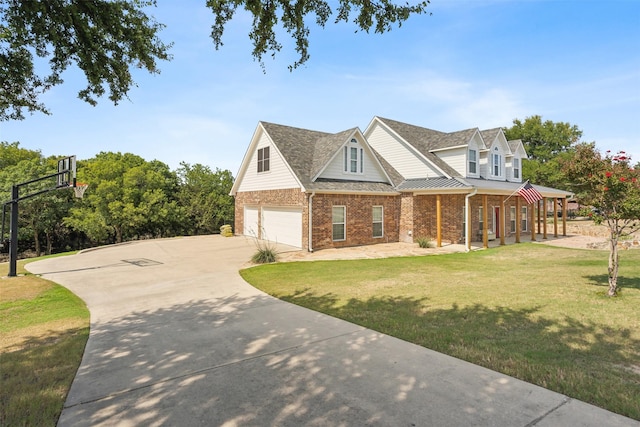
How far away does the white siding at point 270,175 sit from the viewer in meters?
19.0

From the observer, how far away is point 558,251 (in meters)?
16.4

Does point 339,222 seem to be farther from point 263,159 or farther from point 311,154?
point 263,159

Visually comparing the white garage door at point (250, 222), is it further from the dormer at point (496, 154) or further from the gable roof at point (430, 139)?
the dormer at point (496, 154)

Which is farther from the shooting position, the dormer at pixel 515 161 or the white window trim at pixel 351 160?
the dormer at pixel 515 161

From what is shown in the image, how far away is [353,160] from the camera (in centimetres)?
1978

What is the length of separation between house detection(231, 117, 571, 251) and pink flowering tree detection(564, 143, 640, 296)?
26.9 ft

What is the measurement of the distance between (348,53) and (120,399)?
32.8ft

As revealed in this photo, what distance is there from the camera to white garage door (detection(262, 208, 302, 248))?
1850 centimetres

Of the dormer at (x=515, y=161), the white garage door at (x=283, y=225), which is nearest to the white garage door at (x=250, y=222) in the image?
the white garage door at (x=283, y=225)

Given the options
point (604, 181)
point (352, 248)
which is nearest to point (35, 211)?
point (352, 248)

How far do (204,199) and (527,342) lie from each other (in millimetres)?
29447

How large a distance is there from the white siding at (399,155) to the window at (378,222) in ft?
13.0

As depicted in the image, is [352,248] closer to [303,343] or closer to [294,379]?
[303,343]

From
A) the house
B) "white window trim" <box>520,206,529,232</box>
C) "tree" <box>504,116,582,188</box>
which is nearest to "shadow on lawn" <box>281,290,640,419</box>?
the house
